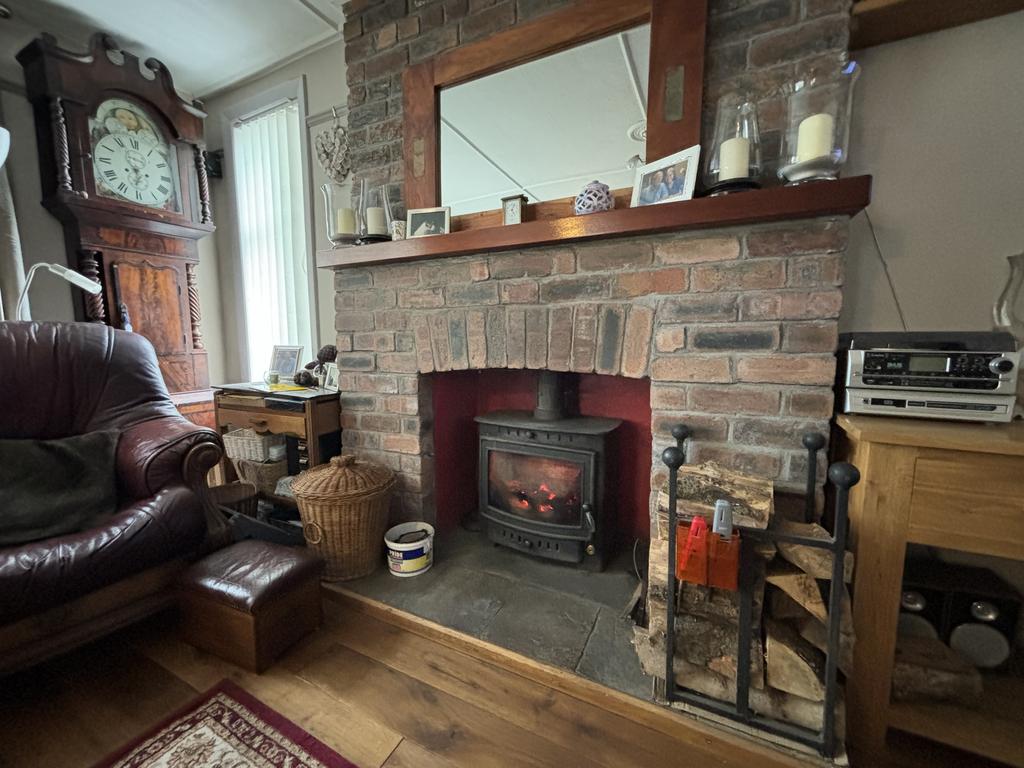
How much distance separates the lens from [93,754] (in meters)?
0.95

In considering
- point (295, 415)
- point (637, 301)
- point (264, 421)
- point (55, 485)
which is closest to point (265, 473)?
point (264, 421)

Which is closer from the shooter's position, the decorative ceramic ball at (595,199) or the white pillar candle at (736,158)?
the white pillar candle at (736,158)

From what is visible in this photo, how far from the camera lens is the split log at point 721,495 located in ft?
3.06

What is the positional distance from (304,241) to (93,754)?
2.32 m

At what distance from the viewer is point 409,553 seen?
158cm

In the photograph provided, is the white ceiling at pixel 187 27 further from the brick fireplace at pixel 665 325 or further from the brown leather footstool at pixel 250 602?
the brown leather footstool at pixel 250 602

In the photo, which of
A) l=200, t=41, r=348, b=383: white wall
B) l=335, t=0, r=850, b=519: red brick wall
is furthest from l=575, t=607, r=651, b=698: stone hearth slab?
l=200, t=41, r=348, b=383: white wall

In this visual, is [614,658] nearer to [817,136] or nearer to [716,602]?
[716,602]

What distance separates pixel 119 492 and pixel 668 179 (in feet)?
6.94

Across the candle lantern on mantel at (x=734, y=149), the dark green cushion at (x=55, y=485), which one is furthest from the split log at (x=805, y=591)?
the dark green cushion at (x=55, y=485)

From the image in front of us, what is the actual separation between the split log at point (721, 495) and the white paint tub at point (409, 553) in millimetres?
962

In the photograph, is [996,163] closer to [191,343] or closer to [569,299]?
[569,299]

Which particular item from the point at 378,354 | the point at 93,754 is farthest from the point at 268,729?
the point at 378,354

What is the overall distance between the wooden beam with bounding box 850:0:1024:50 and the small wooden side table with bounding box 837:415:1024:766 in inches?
41.9
